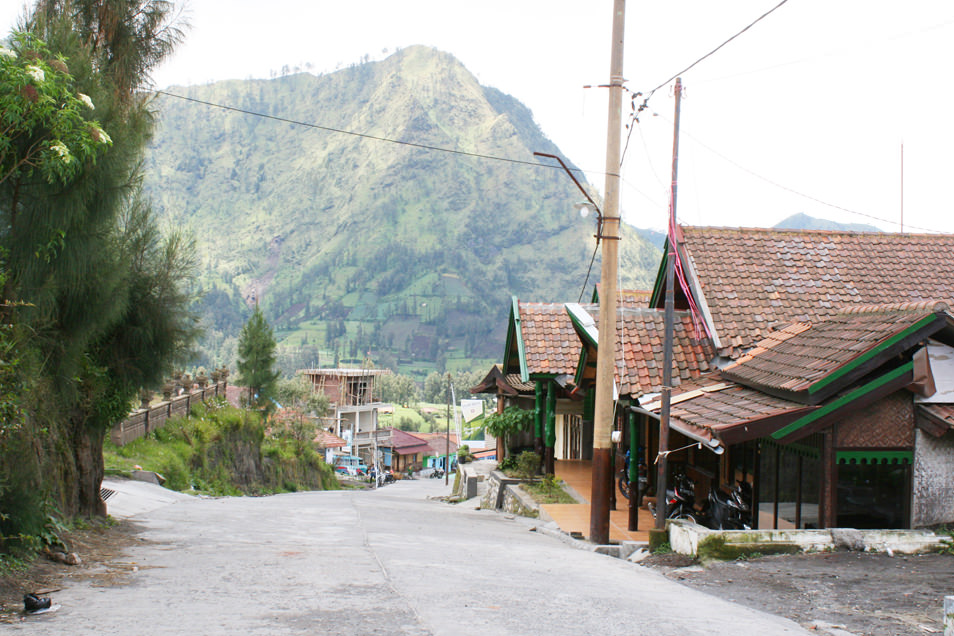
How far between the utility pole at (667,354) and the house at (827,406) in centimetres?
34

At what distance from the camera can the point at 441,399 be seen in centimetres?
14450

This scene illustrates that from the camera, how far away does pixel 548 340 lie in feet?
63.5

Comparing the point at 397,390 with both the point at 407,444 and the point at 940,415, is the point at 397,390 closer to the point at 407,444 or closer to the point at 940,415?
the point at 407,444

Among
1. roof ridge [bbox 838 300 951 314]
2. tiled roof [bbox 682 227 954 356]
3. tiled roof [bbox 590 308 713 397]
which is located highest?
tiled roof [bbox 682 227 954 356]

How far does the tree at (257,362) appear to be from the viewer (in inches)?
1587

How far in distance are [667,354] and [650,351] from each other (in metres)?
2.44

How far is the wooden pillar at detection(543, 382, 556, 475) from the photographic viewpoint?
18812 millimetres

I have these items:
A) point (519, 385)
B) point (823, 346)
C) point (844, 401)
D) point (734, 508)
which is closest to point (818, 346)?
point (823, 346)

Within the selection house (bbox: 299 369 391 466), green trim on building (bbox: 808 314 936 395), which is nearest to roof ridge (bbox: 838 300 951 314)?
green trim on building (bbox: 808 314 936 395)

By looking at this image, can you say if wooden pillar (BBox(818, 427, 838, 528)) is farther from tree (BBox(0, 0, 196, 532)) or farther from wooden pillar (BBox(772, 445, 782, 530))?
tree (BBox(0, 0, 196, 532))

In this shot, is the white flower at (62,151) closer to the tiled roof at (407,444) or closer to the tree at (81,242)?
the tree at (81,242)

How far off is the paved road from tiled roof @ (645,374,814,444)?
2073 millimetres

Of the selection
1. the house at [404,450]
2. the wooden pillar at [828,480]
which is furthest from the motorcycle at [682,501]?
the house at [404,450]

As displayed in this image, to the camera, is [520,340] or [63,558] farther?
Answer: [520,340]
